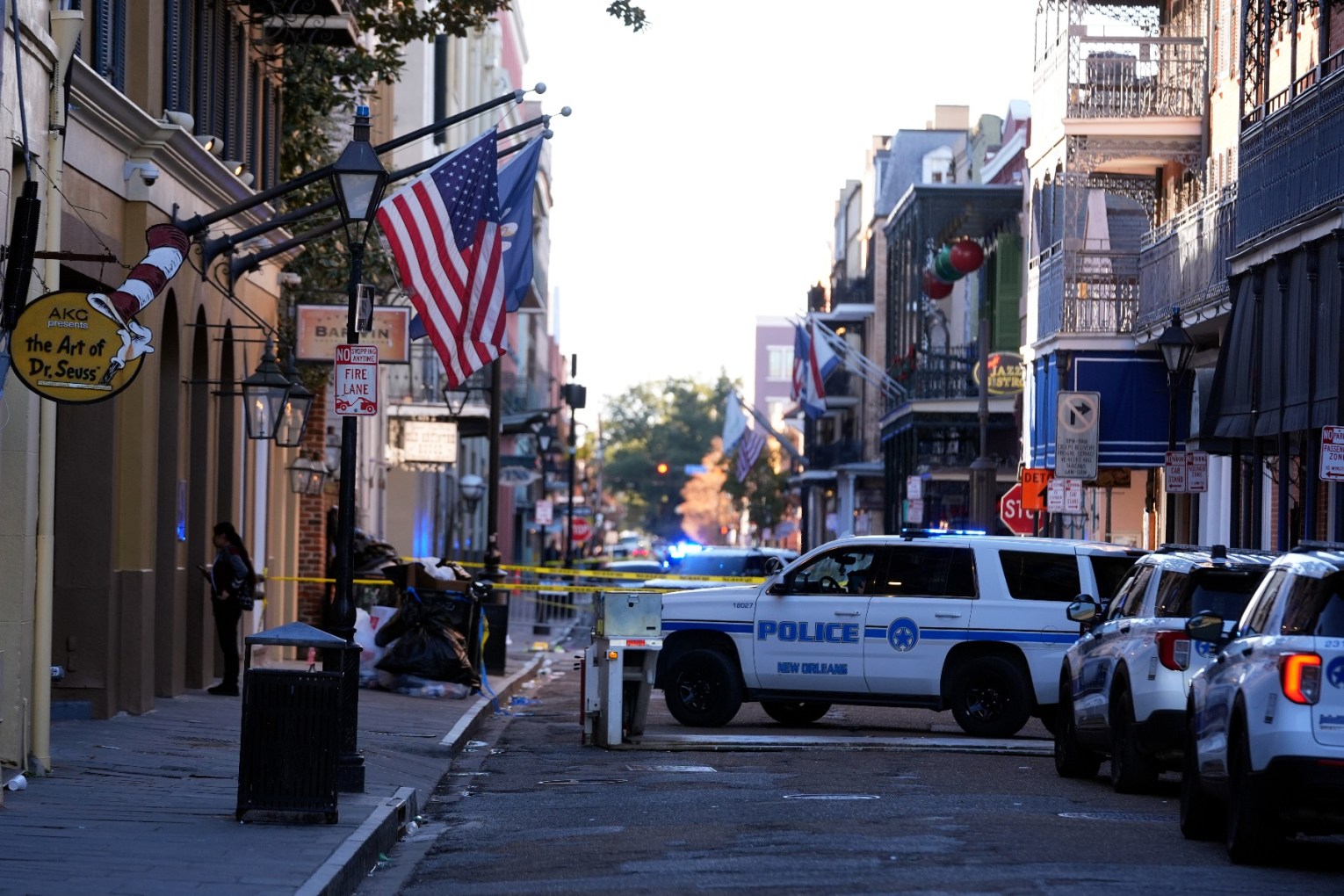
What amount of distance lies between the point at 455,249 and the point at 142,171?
343 cm

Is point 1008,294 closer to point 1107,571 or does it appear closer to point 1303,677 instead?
point 1107,571

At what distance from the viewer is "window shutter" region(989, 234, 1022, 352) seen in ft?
162

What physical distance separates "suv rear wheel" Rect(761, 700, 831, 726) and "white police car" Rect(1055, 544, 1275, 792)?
19.9 ft

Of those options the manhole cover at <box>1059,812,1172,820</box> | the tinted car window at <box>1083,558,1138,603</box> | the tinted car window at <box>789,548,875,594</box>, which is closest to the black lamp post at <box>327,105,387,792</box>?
the manhole cover at <box>1059,812,1172,820</box>

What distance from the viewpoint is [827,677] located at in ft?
68.3

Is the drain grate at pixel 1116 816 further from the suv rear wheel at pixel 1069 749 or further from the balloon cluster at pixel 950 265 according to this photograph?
the balloon cluster at pixel 950 265

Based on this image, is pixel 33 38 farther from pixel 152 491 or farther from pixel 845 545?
pixel 845 545

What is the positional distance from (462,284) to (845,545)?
449 centimetres

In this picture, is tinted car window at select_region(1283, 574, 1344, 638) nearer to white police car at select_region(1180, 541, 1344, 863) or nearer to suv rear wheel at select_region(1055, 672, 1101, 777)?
white police car at select_region(1180, 541, 1344, 863)

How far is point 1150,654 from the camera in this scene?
1452 cm

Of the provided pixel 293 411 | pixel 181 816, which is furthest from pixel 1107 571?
A: pixel 181 816

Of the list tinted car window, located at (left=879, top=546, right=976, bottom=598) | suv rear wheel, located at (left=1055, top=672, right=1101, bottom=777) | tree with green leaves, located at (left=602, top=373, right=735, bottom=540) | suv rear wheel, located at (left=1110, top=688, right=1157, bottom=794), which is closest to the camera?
suv rear wheel, located at (left=1110, top=688, right=1157, bottom=794)

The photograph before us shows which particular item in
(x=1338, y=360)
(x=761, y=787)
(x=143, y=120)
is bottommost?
(x=761, y=787)

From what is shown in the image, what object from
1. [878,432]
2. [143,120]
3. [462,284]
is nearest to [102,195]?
[143,120]
